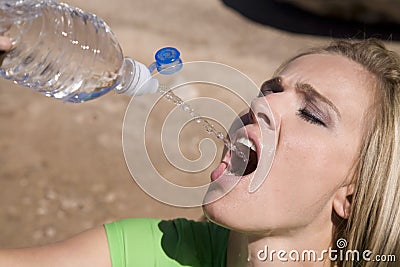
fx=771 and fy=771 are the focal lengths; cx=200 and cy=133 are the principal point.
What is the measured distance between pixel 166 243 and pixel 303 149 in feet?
1.89

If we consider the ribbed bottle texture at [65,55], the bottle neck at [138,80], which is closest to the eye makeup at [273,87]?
the bottle neck at [138,80]

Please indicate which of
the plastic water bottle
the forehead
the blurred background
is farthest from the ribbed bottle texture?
the blurred background

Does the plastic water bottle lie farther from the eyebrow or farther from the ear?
the ear

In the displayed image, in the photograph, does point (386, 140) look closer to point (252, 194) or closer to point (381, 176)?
point (381, 176)

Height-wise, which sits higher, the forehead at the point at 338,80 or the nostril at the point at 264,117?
the forehead at the point at 338,80

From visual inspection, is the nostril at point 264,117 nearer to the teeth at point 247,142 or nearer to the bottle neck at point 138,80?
the teeth at point 247,142

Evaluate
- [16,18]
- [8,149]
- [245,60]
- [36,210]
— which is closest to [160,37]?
[245,60]

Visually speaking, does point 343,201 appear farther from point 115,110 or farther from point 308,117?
point 115,110

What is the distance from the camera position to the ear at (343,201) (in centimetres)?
236

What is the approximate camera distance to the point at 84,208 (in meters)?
4.56

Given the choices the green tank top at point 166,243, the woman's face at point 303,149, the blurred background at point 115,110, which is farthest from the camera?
the blurred background at point 115,110

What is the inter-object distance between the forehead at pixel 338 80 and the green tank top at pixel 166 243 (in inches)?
23.2

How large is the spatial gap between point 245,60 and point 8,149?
230 centimetres

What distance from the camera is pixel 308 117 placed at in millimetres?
2328
